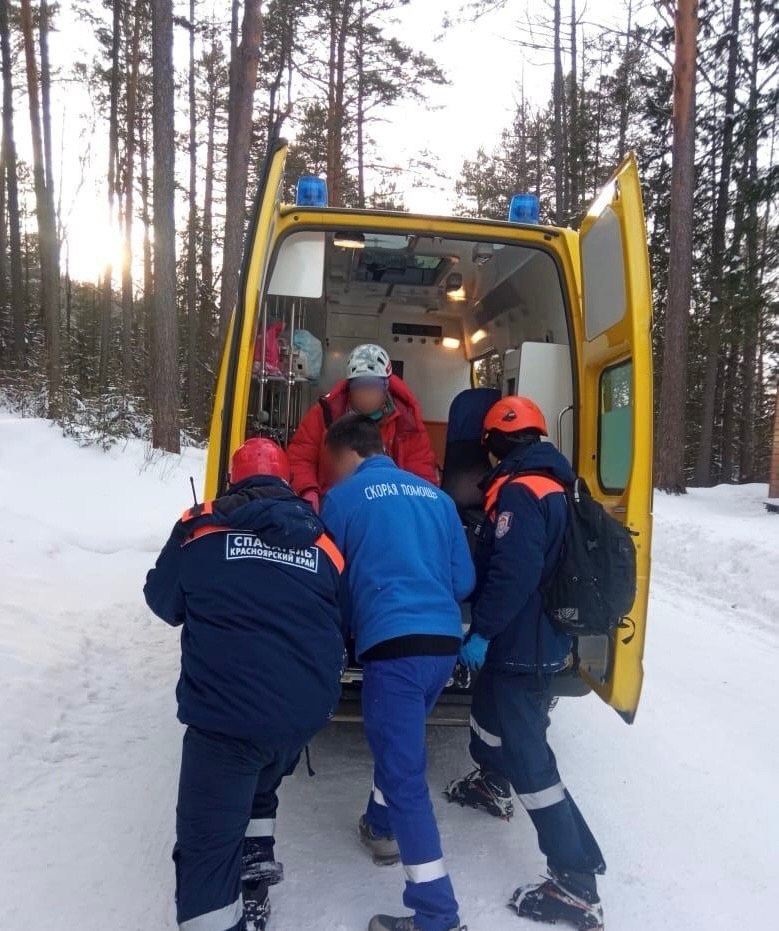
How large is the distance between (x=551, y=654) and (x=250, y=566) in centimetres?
128

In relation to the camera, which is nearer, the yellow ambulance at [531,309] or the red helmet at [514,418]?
the red helmet at [514,418]

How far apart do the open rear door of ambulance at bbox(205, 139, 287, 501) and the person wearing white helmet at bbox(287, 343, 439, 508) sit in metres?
0.47

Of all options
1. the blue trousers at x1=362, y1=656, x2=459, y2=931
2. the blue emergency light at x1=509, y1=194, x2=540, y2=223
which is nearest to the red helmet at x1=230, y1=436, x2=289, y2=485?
the blue trousers at x1=362, y1=656, x2=459, y2=931

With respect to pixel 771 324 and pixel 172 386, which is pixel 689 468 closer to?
pixel 771 324

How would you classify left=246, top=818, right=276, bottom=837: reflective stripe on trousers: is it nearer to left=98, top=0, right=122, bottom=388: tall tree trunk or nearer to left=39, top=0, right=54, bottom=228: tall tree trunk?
left=98, top=0, right=122, bottom=388: tall tree trunk

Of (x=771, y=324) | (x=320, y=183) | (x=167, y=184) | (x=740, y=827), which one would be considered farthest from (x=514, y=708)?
(x=771, y=324)

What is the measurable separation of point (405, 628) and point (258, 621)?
0.52 metres

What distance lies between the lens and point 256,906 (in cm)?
246

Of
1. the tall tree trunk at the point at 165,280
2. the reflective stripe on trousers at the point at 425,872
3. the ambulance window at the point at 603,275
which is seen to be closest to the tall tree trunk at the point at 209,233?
the tall tree trunk at the point at 165,280

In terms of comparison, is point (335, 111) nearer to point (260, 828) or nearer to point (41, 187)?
point (41, 187)

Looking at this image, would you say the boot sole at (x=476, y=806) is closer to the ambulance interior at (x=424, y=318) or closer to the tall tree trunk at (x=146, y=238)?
the ambulance interior at (x=424, y=318)

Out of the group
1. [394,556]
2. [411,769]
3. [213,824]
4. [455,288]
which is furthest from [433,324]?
[213,824]

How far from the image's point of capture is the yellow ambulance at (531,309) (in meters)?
3.18

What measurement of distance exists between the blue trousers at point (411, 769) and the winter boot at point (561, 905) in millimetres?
368
